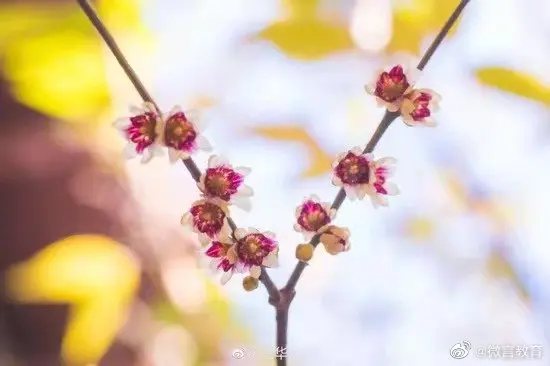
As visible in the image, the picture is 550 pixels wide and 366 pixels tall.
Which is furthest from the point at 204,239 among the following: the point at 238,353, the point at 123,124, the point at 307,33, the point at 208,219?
the point at 307,33

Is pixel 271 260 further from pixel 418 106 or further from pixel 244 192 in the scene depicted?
pixel 418 106

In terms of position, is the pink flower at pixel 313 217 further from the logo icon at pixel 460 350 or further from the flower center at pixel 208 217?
the logo icon at pixel 460 350

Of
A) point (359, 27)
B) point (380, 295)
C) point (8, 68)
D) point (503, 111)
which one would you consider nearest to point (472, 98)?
point (503, 111)

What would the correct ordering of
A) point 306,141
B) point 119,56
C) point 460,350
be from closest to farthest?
1. point 119,56
2. point 460,350
3. point 306,141

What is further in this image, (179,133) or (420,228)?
(420,228)

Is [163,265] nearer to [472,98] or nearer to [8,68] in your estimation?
[8,68]

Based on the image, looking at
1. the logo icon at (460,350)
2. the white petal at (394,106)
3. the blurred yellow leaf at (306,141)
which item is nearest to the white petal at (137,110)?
the white petal at (394,106)

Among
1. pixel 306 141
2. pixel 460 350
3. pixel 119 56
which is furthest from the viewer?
pixel 306 141
